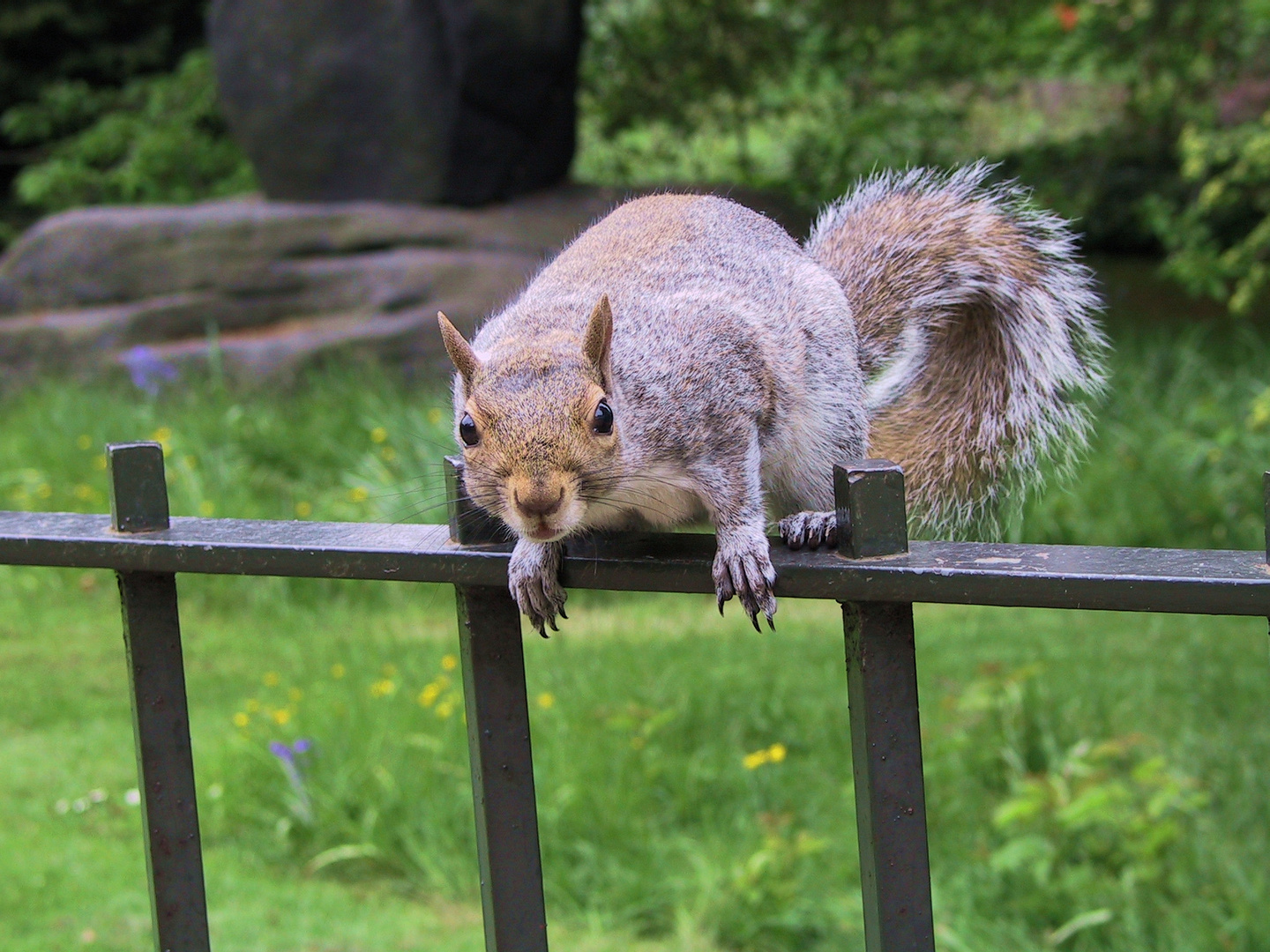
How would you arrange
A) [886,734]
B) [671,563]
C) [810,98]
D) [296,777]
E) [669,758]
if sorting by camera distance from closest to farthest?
[886,734] < [671,563] < [296,777] < [669,758] < [810,98]

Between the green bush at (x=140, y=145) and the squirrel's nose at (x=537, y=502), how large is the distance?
7.11m

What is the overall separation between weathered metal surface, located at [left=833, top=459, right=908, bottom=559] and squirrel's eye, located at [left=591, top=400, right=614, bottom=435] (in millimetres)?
303

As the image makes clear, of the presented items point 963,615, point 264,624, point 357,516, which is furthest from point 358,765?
point 963,615

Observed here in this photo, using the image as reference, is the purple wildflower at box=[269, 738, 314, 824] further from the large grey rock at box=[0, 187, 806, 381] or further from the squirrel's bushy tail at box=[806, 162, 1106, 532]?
the large grey rock at box=[0, 187, 806, 381]

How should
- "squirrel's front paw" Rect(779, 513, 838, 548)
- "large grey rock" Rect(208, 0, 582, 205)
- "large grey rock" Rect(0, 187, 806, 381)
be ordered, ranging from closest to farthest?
"squirrel's front paw" Rect(779, 513, 838, 548)
"large grey rock" Rect(0, 187, 806, 381)
"large grey rock" Rect(208, 0, 582, 205)

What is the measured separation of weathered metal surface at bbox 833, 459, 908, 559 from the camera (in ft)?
3.36

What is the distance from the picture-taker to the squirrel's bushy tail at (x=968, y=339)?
1703 millimetres

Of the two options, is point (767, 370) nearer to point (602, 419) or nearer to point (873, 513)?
point (602, 419)


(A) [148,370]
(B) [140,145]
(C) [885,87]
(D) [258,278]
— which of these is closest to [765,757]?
(A) [148,370]

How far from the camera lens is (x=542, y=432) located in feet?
4.10

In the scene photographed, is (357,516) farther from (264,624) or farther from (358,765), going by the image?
(358,765)

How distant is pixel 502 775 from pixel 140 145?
7356mm

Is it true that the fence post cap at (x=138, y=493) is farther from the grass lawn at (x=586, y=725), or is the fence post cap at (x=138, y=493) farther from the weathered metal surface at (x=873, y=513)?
the grass lawn at (x=586, y=725)

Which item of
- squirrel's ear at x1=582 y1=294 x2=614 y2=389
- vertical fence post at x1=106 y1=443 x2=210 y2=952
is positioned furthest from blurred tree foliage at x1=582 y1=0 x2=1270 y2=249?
vertical fence post at x1=106 y1=443 x2=210 y2=952
